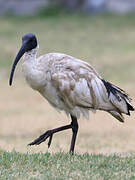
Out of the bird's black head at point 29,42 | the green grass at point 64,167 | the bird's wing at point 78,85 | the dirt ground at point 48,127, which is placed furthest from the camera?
the dirt ground at point 48,127

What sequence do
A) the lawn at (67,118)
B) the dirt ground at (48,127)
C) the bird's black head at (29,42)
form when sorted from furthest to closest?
the dirt ground at (48,127), the bird's black head at (29,42), the lawn at (67,118)

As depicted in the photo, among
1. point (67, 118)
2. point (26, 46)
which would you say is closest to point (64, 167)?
point (26, 46)

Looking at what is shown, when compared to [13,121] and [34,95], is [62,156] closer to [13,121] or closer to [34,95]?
[13,121]

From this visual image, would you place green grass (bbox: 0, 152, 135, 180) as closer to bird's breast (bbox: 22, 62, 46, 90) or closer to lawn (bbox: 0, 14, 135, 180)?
Answer: lawn (bbox: 0, 14, 135, 180)

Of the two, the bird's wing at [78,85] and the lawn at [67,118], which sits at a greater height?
the bird's wing at [78,85]

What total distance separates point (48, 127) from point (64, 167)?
7.46 m

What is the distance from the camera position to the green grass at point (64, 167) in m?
6.39

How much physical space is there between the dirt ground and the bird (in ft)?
3.96

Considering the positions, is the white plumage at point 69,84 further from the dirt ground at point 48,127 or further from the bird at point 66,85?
the dirt ground at point 48,127

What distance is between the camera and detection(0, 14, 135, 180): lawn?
22.1 feet

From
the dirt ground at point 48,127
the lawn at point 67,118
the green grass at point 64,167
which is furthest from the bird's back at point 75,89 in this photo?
the dirt ground at point 48,127

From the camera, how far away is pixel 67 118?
15352 mm

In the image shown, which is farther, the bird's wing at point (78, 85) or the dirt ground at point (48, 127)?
the dirt ground at point (48, 127)

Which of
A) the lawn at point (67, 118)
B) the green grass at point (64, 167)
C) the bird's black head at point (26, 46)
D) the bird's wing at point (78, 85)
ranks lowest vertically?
the lawn at point (67, 118)
